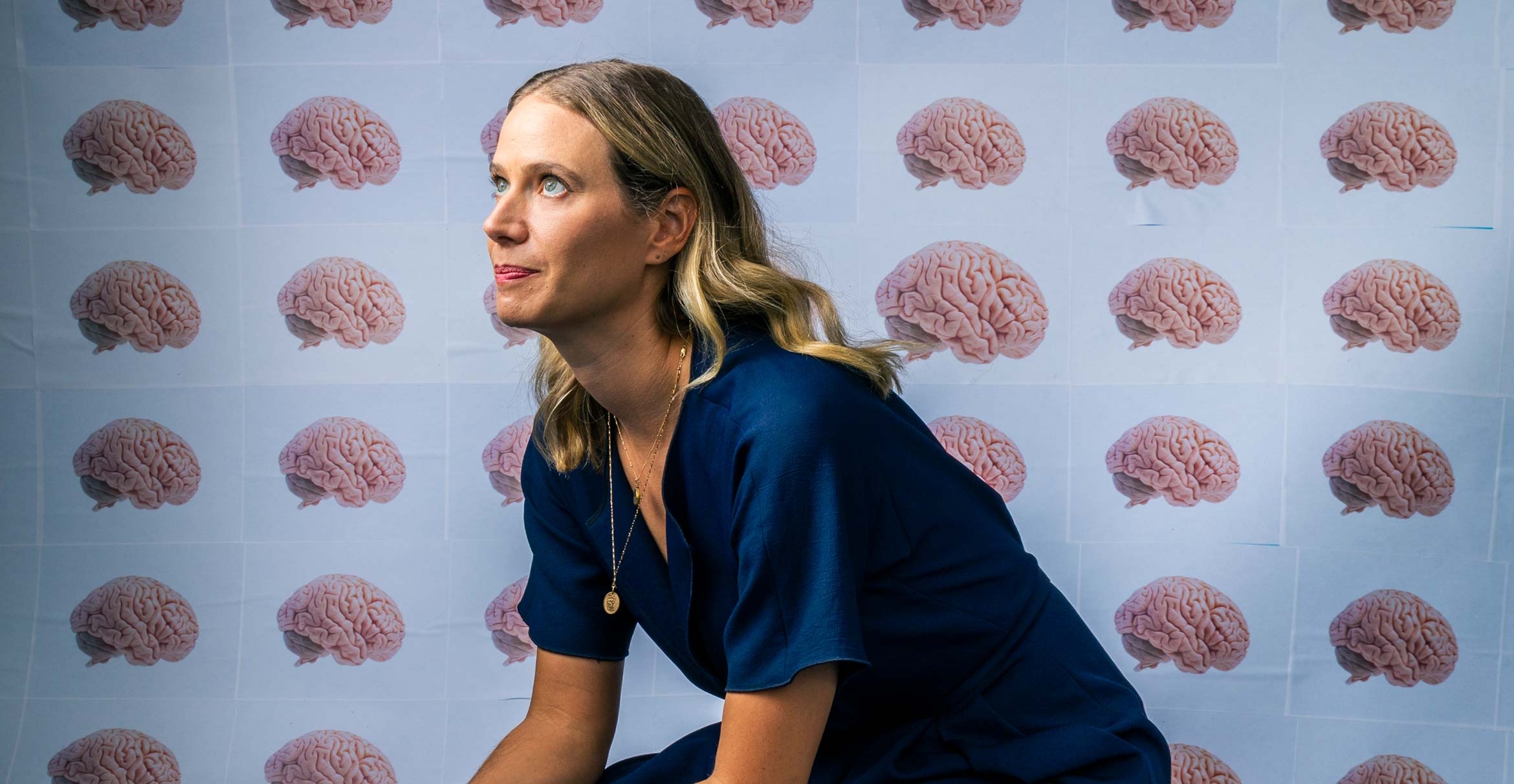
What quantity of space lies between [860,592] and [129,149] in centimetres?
134

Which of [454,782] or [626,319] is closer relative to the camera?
[626,319]

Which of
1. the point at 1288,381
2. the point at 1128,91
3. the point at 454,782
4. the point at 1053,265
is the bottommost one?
the point at 454,782

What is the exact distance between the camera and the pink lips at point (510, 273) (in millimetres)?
1073

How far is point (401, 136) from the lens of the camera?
1.80 meters

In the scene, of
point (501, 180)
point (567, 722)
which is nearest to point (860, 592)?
point (567, 722)

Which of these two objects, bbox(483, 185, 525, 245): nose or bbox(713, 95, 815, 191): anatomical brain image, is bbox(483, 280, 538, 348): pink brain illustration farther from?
bbox(483, 185, 525, 245): nose

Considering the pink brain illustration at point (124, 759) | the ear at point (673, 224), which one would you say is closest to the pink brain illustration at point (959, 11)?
the ear at point (673, 224)

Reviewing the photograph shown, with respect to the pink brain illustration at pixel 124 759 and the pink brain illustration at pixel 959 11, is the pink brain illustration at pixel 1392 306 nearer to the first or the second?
the pink brain illustration at pixel 959 11

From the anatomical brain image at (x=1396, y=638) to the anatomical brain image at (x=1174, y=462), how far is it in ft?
0.85

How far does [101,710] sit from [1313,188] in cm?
193

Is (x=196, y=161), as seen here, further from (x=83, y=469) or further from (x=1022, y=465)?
(x=1022, y=465)


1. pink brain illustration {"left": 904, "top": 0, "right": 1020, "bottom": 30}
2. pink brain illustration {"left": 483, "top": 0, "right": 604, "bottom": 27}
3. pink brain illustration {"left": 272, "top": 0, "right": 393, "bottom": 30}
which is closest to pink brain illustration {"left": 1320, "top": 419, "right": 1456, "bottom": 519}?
pink brain illustration {"left": 904, "top": 0, "right": 1020, "bottom": 30}

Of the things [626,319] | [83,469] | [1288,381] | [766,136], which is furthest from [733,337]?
[83,469]

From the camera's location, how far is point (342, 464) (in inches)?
72.4
